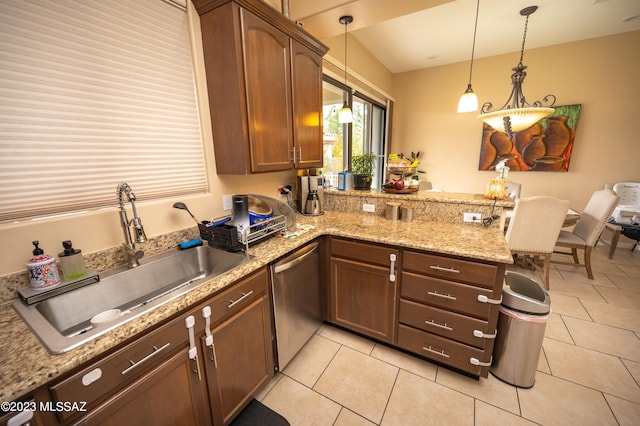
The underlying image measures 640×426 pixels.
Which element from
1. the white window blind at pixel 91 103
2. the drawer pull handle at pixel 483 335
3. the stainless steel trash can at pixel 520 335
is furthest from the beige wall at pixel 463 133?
the stainless steel trash can at pixel 520 335

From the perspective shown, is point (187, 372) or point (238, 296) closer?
point (187, 372)

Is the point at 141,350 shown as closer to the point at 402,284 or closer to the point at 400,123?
the point at 402,284

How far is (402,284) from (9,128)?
206 centimetres

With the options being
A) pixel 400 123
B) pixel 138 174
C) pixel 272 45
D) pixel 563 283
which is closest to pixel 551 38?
pixel 400 123

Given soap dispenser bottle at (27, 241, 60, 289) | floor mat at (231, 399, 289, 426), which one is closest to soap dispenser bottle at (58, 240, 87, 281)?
soap dispenser bottle at (27, 241, 60, 289)

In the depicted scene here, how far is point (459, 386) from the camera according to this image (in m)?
1.54

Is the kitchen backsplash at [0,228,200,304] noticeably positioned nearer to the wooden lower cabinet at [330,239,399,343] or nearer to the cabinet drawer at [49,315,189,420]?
the cabinet drawer at [49,315,189,420]

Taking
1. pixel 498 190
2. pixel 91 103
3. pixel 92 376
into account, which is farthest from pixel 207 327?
pixel 498 190

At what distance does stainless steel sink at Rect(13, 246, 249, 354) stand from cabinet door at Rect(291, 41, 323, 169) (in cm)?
99

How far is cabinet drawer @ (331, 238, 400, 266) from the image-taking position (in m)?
1.63

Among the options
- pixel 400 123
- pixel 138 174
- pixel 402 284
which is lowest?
pixel 402 284

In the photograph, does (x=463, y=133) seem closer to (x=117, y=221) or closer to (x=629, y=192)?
(x=629, y=192)

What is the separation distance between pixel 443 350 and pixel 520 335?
446mm

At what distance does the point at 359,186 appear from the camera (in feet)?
7.85
